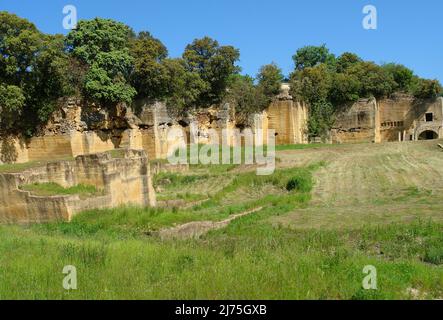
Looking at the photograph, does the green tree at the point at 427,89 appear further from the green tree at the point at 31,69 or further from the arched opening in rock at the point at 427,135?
the green tree at the point at 31,69

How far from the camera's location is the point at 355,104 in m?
50.0

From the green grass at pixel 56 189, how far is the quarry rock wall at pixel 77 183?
22cm

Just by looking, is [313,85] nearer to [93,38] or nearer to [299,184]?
[93,38]

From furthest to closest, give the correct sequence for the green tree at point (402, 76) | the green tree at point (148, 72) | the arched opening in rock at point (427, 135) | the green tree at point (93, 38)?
the green tree at point (402, 76) → the arched opening in rock at point (427, 135) → the green tree at point (148, 72) → the green tree at point (93, 38)

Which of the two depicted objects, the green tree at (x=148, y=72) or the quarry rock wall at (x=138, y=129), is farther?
the green tree at (x=148, y=72)

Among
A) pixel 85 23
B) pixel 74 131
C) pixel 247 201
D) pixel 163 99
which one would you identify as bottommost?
pixel 247 201

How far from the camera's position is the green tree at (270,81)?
4766 cm

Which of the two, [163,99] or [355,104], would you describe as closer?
[163,99]

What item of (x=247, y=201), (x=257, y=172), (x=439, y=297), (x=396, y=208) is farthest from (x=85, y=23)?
(x=439, y=297)

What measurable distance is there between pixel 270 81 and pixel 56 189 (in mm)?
32655

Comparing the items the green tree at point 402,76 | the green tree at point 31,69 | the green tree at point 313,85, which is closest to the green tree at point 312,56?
the green tree at point 402,76

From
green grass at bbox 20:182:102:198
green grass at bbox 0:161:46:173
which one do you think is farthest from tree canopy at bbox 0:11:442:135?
green grass at bbox 20:182:102:198

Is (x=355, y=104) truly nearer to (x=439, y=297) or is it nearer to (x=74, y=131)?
(x=74, y=131)
